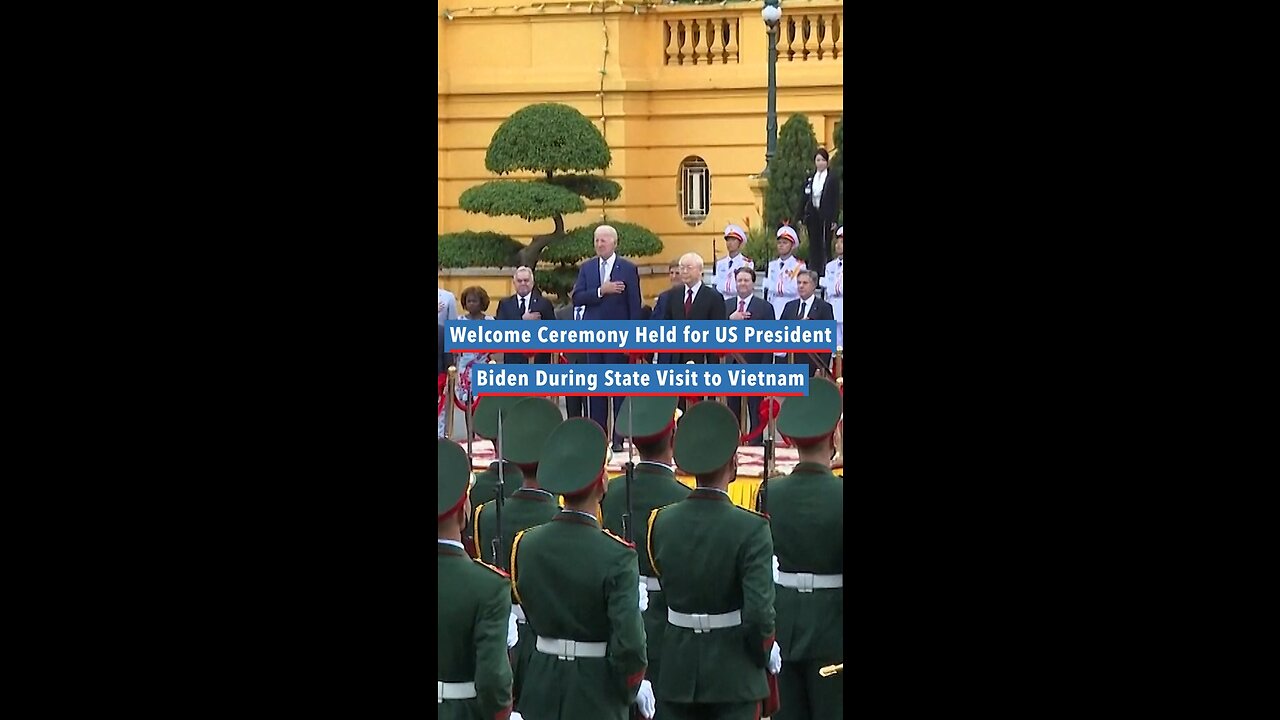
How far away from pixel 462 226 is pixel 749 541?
1.51 meters

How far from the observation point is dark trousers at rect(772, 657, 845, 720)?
33.4 ft

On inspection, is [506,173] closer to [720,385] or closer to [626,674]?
[720,385]

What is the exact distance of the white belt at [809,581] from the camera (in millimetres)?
10164

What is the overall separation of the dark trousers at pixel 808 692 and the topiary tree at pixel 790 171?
155 cm

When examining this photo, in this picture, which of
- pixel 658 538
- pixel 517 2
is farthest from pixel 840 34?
pixel 658 538

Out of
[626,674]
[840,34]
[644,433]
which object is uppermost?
[840,34]

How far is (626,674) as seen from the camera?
32.5ft

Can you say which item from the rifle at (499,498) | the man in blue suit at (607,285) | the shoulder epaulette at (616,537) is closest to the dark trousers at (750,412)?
the man in blue suit at (607,285)

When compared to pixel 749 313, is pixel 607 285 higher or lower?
higher

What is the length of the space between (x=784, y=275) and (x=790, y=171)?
1.20 feet

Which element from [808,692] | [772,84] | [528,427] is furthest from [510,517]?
[772,84]

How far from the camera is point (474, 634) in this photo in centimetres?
990

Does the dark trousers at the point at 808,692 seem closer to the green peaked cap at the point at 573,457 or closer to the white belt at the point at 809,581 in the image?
the white belt at the point at 809,581

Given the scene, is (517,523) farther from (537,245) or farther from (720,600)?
(537,245)
